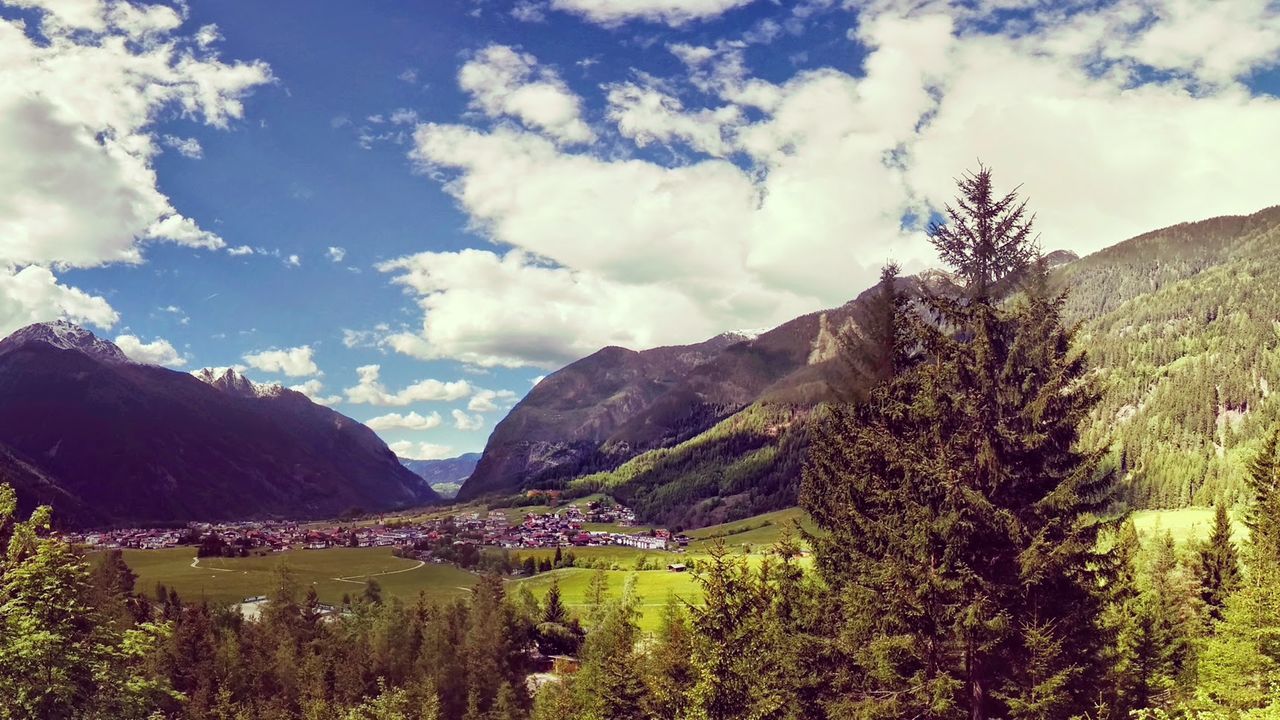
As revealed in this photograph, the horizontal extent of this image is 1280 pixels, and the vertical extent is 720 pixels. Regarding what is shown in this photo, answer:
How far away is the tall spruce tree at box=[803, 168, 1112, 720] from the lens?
23016 mm

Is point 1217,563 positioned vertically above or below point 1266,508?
below

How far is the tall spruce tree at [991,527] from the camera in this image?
906 inches

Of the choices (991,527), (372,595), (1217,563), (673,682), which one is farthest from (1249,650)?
(372,595)

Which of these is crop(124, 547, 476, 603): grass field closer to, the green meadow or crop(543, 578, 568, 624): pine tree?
the green meadow

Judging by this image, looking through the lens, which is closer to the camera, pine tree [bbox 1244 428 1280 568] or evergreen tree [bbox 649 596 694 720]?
evergreen tree [bbox 649 596 694 720]

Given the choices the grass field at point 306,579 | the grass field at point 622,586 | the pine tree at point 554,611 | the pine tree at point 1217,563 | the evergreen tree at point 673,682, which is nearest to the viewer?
the evergreen tree at point 673,682

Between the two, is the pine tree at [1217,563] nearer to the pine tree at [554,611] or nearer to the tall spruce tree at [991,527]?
the tall spruce tree at [991,527]

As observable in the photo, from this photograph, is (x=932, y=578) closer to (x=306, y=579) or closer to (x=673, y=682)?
(x=673, y=682)

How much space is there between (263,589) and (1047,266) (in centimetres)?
17681

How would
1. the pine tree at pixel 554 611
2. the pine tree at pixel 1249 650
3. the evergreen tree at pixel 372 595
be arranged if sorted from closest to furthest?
1. the pine tree at pixel 1249 650
2. the pine tree at pixel 554 611
3. the evergreen tree at pixel 372 595

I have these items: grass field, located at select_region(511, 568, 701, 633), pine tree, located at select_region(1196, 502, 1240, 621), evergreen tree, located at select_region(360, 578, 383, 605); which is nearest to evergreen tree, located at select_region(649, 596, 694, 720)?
pine tree, located at select_region(1196, 502, 1240, 621)

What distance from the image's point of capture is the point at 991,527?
917 inches

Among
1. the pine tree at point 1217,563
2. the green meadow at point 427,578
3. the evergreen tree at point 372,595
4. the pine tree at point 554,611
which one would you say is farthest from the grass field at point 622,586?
the pine tree at point 1217,563

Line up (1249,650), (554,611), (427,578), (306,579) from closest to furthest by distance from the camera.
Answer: (1249,650), (554,611), (306,579), (427,578)
